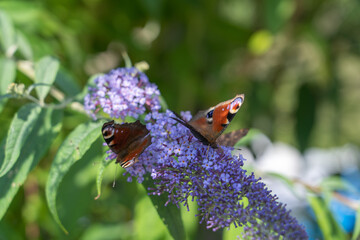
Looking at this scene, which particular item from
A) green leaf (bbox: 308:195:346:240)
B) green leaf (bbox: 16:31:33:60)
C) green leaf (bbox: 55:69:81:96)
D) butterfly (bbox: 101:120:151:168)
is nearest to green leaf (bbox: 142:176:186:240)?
butterfly (bbox: 101:120:151:168)

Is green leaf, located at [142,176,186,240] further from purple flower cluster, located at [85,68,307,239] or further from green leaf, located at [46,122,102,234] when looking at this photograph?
green leaf, located at [46,122,102,234]

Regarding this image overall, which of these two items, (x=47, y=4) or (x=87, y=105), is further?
(x=47, y=4)

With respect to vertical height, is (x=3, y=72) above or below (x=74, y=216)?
above

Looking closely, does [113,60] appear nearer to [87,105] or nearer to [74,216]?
[74,216]

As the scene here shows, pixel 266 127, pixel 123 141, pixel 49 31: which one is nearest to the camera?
pixel 123 141

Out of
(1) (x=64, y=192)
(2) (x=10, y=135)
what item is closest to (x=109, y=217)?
(1) (x=64, y=192)
